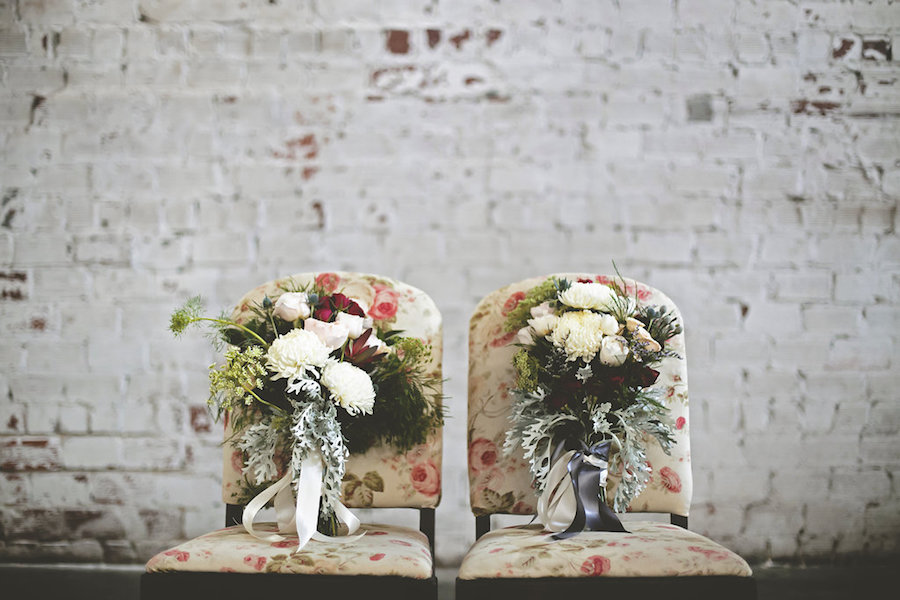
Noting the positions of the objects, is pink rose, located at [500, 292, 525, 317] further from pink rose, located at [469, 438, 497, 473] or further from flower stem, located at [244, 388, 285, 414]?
flower stem, located at [244, 388, 285, 414]

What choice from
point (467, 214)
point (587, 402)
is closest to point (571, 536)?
point (587, 402)

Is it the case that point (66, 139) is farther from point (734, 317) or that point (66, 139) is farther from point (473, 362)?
point (734, 317)

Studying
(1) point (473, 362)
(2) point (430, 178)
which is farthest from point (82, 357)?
(1) point (473, 362)

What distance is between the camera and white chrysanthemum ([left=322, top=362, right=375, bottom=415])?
1368 millimetres

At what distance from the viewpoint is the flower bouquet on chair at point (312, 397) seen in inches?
54.1

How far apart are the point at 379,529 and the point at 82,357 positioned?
1455 millimetres

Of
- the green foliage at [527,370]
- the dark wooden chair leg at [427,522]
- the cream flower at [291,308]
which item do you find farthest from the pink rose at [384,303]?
the dark wooden chair leg at [427,522]

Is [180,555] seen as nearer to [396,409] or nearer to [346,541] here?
[346,541]

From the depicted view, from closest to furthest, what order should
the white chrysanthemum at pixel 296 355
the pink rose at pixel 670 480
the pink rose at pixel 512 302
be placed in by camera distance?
1. the white chrysanthemum at pixel 296 355
2. the pink rose at pixel 670 480
3. the pink rose at pixel 512 302

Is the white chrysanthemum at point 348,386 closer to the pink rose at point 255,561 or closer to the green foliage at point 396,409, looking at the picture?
the green foliage at point 396,409

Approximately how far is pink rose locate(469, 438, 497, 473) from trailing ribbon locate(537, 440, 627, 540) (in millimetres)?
160

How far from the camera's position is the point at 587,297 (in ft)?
4.86

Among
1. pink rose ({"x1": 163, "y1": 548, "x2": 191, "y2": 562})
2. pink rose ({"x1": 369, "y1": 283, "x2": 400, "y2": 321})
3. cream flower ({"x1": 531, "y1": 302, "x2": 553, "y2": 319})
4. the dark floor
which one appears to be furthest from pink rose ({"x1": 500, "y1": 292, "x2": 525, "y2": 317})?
the dark floor

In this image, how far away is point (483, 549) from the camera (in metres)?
1.38
